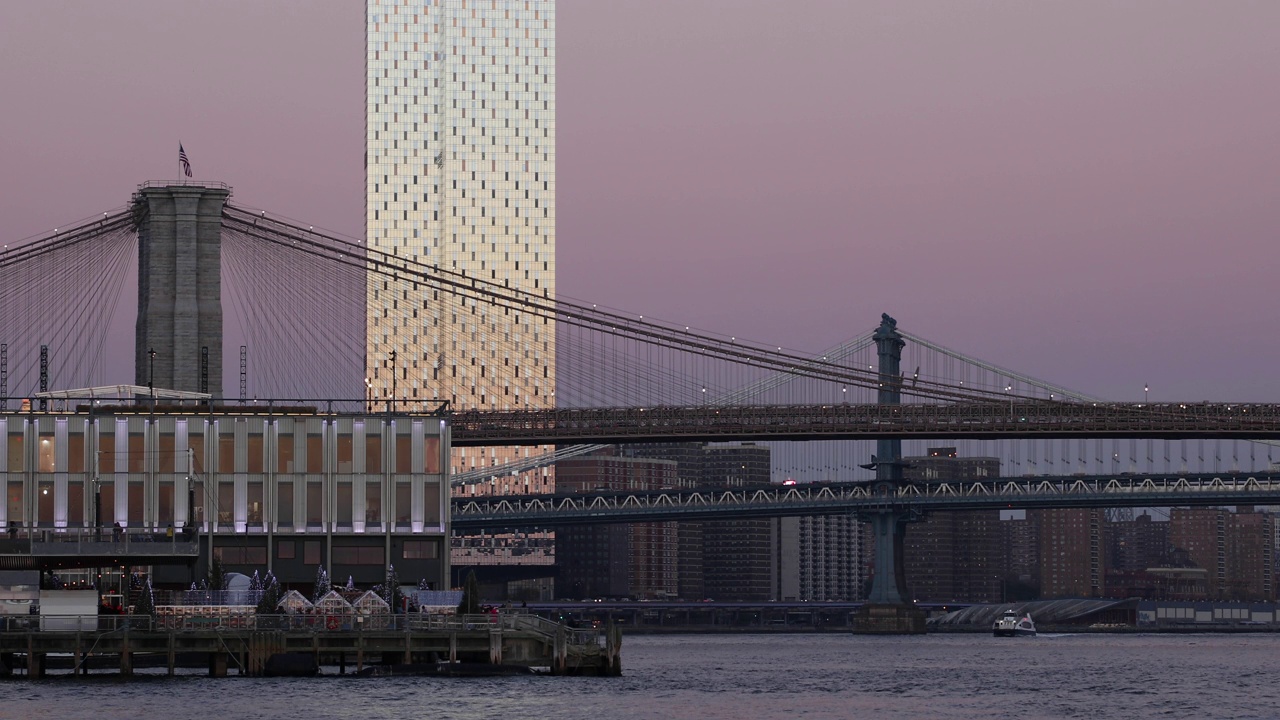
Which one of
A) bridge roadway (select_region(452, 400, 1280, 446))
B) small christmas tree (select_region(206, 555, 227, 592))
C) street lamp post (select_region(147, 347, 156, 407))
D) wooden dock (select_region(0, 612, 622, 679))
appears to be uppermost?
street lamp post (select_region(147, 347, 156, 407))

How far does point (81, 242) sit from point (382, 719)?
51.1m

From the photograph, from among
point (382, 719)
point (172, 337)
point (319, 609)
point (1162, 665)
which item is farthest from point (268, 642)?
point (1162, 665)

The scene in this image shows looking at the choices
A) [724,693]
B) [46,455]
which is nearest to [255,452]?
[46,455]

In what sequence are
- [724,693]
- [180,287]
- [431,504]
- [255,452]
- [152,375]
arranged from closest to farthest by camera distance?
[724,693] → [255,452] → [431,504] → [152,375] → [180,287]

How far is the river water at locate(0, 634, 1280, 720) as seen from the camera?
68.6 m

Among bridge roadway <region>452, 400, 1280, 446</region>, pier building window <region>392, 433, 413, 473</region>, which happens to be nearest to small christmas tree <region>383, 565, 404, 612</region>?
pier building window <region>392, 433, 413, 473</region>

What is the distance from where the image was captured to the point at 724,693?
8488 centimetres

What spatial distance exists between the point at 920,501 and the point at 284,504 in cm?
10981

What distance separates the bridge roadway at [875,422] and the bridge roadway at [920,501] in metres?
61.5

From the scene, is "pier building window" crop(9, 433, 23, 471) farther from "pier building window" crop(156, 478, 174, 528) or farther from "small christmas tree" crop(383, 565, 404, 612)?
"small christmas tree" crop(383, 565, 404, 612)

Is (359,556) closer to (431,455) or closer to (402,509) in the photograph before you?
(402,509)

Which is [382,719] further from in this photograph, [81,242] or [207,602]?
[81,242]

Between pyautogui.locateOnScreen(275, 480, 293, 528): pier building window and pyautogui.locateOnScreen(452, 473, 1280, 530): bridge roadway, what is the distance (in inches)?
3343

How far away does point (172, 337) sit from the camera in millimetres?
106875
